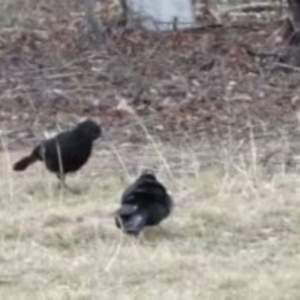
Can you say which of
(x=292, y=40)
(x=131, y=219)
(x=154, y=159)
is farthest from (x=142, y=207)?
(x=292, y=40)

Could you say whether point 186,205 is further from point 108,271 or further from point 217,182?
point 108,271

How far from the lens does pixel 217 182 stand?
33.2 feet

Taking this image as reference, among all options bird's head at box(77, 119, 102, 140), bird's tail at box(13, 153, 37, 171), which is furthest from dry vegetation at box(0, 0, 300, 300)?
bird's head at box(77, 119, 102, 140)

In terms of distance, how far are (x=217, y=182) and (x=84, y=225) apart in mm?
1600

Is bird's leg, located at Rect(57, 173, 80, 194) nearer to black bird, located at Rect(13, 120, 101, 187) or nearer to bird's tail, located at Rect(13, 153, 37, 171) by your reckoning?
black bird, located at Rect(13, 120, 101, 187)

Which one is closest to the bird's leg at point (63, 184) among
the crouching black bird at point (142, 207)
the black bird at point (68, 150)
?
the black bird at point (68, 150)

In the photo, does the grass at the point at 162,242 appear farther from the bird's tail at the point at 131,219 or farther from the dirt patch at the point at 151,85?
the dirt patch at the point at 151,85

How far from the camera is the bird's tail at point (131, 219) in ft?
27.5

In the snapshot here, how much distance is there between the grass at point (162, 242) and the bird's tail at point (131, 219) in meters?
0.08

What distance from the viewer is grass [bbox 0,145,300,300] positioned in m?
7.36

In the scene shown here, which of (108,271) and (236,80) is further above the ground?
(108,271)

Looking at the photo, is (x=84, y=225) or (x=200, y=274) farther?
(x=84, y=225)

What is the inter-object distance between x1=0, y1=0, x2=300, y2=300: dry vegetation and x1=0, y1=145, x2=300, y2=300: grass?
0.01m

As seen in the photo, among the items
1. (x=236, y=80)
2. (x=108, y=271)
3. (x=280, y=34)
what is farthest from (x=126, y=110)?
(x=108, y=271)
